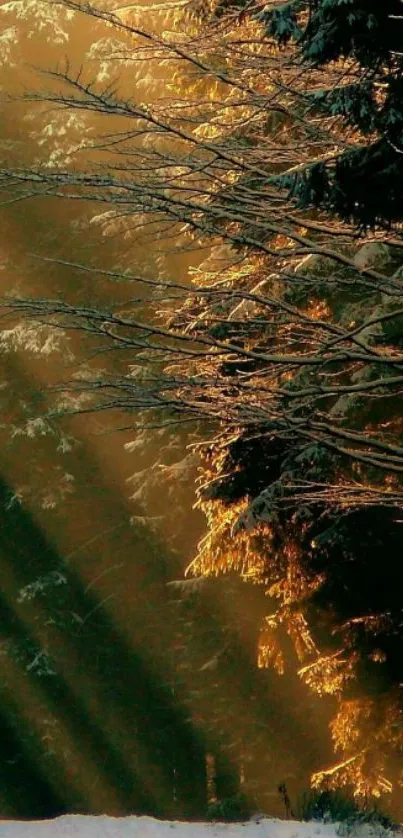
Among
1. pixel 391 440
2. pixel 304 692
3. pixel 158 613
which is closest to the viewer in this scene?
pixel 391 440

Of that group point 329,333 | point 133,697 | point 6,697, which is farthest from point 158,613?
point 329,333

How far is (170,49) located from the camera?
22.6ft

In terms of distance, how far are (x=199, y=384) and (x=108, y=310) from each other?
66 cm

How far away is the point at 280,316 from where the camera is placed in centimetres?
752

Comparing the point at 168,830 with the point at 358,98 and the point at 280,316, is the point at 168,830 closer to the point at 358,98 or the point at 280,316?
the point at 280,316

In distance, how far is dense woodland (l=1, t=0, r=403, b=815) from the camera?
6.53 m

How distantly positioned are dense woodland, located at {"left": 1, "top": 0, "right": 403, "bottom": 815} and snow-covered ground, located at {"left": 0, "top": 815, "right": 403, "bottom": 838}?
0.85m

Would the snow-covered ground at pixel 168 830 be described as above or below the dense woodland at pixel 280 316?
below

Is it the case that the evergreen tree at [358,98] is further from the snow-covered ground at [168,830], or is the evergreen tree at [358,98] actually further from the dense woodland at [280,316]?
the snow-covered ground at [168,830]

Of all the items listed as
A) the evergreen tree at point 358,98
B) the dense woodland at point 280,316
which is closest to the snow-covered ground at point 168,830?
the dense woodland at point 280,316

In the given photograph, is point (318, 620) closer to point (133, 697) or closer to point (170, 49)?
point (170, 49)

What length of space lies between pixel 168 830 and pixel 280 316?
6.40 metres

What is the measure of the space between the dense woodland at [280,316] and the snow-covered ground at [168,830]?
850mm

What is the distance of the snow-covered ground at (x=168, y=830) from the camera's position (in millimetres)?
11433
